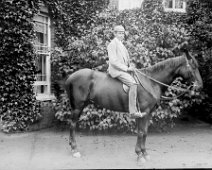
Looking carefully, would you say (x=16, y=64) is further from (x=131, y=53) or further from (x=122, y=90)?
(x=122, y=90)

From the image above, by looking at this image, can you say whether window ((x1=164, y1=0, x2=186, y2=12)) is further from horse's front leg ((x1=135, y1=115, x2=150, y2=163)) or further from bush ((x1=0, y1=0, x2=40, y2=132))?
horse's front leg ((x1=135, y1=115, x2=150, y2=163))

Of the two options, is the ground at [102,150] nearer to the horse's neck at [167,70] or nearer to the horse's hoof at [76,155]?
the horse's hoof at [76,155]

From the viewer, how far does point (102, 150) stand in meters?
7.79

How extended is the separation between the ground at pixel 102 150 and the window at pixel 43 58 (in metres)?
1.70

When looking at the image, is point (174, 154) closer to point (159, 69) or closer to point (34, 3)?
point (159, 69)

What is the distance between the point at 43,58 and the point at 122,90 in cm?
494

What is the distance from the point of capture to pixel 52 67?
11031mm

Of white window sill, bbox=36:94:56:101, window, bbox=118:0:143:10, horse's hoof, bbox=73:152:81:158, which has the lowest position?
horse's hoof, bbox=73:152:81:158

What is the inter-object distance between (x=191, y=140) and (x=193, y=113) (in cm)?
303

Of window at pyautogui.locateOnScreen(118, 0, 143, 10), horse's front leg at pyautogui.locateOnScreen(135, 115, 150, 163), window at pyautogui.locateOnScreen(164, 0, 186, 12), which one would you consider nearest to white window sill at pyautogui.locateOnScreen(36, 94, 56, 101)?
horse's front leg at pyautogui.locateOnScreen(135, 115, 150, 163)

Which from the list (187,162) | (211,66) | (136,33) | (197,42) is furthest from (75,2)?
(187,162)

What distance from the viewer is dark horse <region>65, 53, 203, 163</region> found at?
6.87 meters

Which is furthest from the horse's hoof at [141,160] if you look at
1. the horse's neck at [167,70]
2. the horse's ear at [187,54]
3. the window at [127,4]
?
the window at [127,4]

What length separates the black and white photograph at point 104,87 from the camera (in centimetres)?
697
